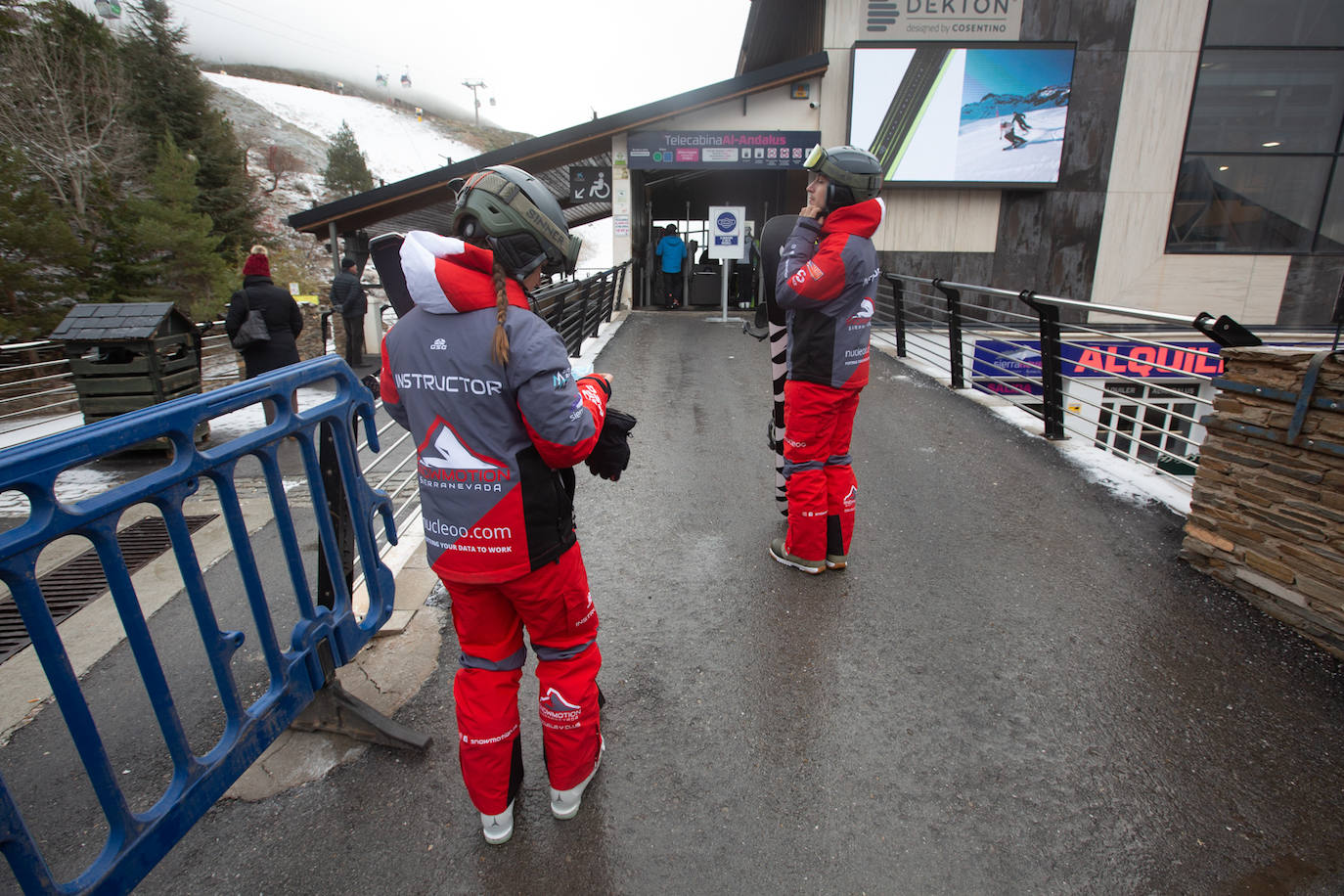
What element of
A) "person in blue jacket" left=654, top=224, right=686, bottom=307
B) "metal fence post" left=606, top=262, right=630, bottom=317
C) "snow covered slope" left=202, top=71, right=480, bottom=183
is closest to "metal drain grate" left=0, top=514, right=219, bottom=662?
"metal fence post" left=606, top=262, right=630, bottom=317

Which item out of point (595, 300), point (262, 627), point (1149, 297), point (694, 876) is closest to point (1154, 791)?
point (694, 876)

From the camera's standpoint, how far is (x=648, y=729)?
253 centimetres

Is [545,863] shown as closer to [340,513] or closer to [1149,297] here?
[340,513]

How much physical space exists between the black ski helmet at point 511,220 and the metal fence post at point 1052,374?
197 inches

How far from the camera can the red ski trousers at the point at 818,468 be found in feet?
11.2

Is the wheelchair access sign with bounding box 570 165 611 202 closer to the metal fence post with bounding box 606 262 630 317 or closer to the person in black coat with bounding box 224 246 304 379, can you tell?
the metal fence post with bounding box 606 262 630 317

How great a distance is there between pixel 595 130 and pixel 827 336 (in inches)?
484

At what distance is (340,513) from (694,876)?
1694mm

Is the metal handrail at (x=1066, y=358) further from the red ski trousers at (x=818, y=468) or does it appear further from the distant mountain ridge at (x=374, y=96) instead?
the distant mountain ridge at (x=374, y=96)

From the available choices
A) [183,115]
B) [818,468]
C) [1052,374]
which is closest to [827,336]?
[818,468]

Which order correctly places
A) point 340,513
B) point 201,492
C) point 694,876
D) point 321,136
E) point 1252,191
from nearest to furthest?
point 694,876
point 340,513
point 201,492
point 1252,191
point 321,136

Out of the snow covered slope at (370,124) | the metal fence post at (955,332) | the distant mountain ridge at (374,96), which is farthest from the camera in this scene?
the distant mountain ridge at (374,96)

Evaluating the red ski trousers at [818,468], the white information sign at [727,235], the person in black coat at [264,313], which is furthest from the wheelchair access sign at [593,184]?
the red ski trousers at [818,468]

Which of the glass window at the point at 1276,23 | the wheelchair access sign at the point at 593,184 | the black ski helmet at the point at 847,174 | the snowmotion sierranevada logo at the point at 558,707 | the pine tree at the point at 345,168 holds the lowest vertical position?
the snowmotion sierranevada logo at the point at 558,707
